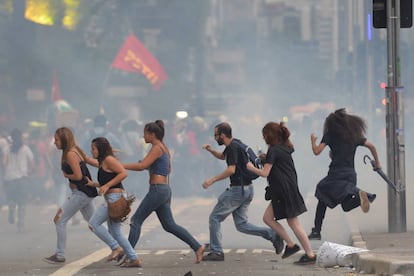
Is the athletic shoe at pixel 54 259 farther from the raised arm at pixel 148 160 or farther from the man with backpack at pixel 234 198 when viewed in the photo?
the man with backpack at pixel 234 198

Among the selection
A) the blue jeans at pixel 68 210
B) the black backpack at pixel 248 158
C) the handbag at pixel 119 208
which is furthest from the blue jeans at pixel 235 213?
the blue jeans at pixel 68 210

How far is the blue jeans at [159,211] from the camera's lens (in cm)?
1222

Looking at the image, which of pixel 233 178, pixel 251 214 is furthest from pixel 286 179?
pixel 251 214

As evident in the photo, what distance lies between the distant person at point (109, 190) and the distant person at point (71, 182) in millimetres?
247

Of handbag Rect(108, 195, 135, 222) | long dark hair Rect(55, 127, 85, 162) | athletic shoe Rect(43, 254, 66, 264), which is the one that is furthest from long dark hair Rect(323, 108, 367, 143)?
athletic shoe Rect(43, 254, 66, 264)

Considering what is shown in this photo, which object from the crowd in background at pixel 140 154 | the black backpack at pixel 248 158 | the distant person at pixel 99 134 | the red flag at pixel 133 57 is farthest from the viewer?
the red flag at pixel 133 57

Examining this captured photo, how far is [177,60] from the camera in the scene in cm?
3356

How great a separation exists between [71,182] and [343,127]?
2644 mm

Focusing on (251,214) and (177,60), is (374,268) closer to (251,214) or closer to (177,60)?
(251,214)

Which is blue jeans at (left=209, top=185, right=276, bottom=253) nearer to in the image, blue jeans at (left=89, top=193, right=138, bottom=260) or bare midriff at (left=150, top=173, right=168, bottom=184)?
bare midriff at (left=150, top=173, right=168, bottom=184)

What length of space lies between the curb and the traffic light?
12.6 ft

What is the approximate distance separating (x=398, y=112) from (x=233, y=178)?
2579 mm

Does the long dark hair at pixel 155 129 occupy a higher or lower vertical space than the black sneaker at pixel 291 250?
higher

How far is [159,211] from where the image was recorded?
40.6 feet
